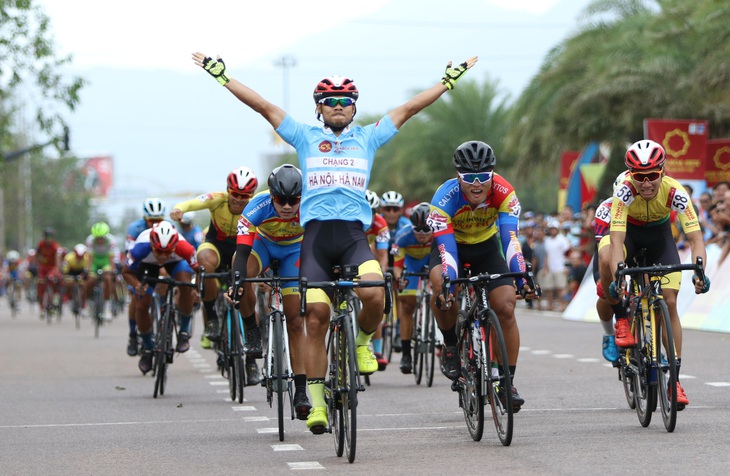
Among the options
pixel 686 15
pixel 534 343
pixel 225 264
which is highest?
pixel 686 15

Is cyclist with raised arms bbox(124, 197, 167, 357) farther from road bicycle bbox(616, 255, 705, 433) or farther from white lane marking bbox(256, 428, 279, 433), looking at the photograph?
road bicycle bbox(616, 255, 705, 433)

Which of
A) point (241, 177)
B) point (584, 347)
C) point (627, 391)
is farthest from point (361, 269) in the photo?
point (584, 347)

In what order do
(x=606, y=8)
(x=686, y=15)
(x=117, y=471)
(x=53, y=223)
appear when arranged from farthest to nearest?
(x=53, y=223) → (x=606, y=8) → (x=686, y=15) → (x=117, y=471)

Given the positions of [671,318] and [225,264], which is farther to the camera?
[225,264]

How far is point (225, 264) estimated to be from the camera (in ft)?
50.8

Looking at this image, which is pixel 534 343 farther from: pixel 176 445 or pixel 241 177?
pixel 176 445

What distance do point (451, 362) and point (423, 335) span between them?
456 centimetres

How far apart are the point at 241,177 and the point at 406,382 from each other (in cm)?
311

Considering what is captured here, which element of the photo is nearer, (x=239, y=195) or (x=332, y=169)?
(x=332, y=169)

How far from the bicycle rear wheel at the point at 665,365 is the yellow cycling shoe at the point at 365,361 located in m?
2.02

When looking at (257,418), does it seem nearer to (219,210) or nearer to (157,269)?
(219,210)

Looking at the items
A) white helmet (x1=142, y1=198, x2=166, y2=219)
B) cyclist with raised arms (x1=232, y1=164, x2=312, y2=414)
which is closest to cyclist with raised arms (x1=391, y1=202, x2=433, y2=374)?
white helmet (x1=142, y1=198, x2=166, y2=219)

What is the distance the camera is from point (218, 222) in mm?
15156

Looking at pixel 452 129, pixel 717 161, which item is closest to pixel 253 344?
pixel 717 161
